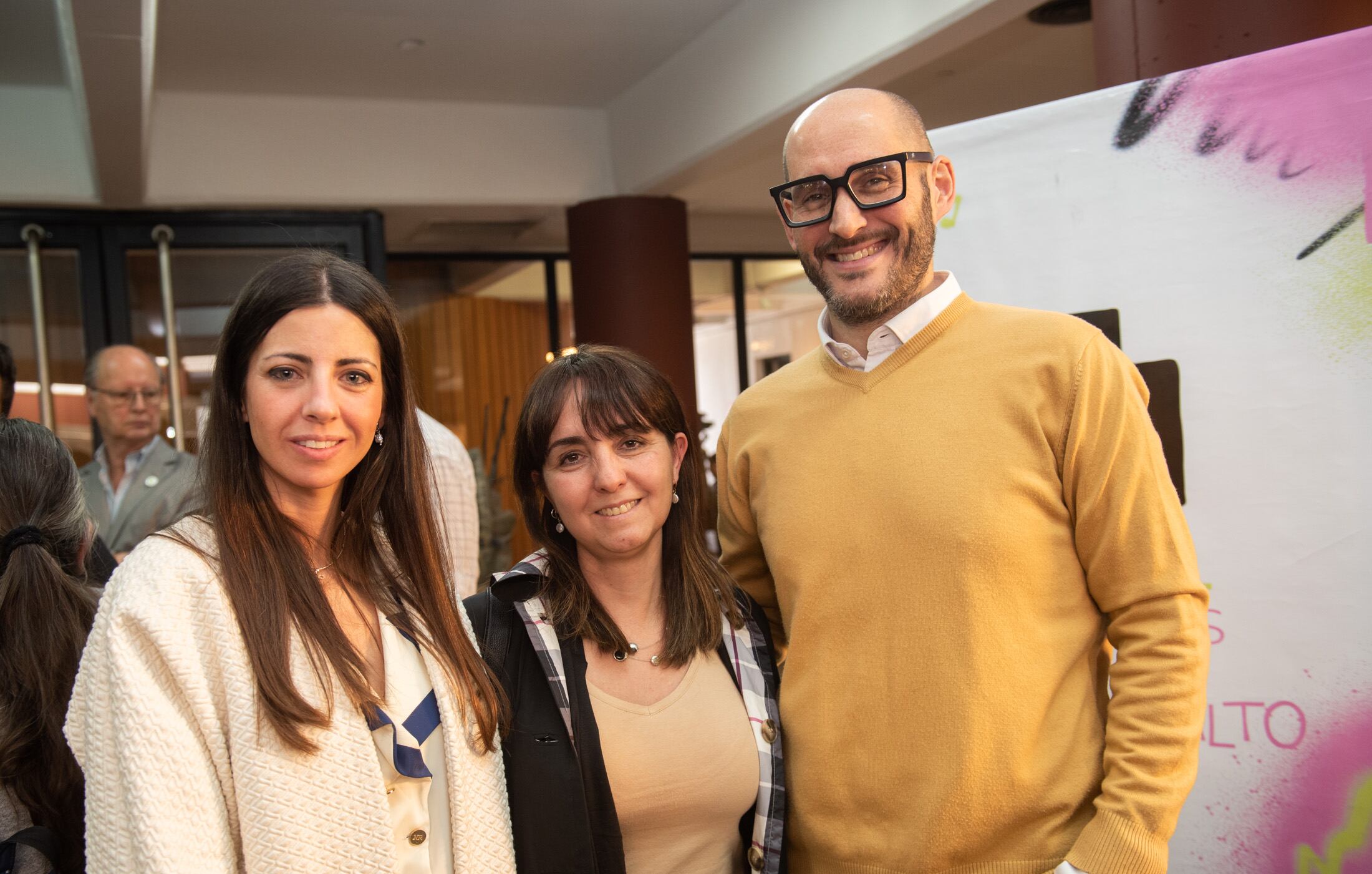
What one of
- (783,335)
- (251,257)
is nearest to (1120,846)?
(251,257)

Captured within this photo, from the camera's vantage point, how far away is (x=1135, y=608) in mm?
1572

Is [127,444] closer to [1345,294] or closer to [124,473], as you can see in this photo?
[124,473]

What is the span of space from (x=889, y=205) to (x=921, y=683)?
2.48ft

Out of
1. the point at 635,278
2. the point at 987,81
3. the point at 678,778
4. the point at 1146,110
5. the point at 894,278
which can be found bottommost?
the point at 678,778

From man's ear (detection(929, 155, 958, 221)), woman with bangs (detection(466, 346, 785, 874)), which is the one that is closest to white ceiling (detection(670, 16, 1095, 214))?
man's ear (detection(929, 155, 958, 221))

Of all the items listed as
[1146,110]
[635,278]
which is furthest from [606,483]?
[635,278]

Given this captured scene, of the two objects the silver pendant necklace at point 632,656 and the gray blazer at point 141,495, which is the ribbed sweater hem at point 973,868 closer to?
the silver pendant necklace at point 632,656

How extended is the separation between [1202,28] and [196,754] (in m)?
2.40

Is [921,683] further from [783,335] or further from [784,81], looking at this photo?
[783,335]

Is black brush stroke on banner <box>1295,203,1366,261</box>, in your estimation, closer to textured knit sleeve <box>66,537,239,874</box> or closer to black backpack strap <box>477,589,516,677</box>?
black backpack strap <box>477,589,516,677</box>

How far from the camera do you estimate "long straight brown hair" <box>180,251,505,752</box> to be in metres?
1.43

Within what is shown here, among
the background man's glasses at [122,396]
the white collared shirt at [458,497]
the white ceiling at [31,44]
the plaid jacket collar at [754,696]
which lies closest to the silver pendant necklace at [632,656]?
the plaid jacket collar at [754,696]

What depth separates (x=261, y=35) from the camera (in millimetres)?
4926

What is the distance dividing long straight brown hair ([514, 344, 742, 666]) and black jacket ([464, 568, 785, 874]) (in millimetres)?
114
